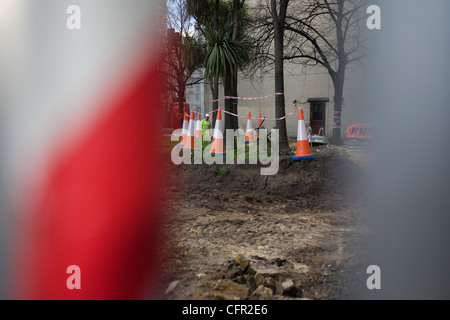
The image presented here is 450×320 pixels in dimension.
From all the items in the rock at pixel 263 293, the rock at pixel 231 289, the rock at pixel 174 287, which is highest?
the rock at pixel 174 287

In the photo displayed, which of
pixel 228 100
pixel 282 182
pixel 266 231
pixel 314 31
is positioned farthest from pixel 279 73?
pixel 314 31

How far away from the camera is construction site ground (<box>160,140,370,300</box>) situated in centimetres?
210

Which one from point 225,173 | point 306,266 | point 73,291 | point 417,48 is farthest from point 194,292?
point 225,173

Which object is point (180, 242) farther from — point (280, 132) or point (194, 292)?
point (280, 132)

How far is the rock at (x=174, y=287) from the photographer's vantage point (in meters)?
1.81

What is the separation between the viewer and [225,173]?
253 inches

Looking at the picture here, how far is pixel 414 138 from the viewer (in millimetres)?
1420

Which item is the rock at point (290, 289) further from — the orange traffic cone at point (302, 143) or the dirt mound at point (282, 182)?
the orange traffic cone at point (302, 143)

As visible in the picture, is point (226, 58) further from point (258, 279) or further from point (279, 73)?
point (258, 279)

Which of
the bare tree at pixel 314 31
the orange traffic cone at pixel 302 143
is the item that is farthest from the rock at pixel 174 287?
the bare tree at pixel 314 31

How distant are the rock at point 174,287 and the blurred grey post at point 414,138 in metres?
0.99

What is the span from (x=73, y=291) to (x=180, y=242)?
165 cm

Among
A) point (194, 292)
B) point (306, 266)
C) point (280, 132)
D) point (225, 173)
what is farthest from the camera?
point (280, 132)

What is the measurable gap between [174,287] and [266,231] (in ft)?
6.38
